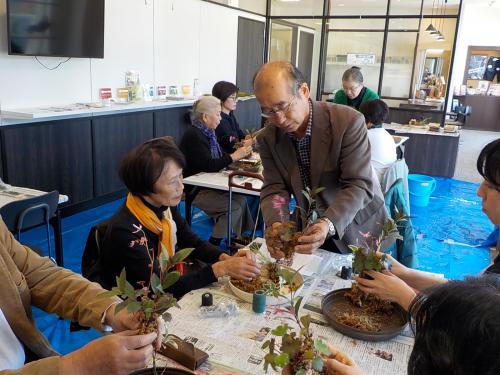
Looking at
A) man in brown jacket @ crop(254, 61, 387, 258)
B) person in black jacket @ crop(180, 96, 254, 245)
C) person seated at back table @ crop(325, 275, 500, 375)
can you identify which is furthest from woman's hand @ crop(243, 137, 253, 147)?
person seated at back table @ crop(325, 275, 500, 375)

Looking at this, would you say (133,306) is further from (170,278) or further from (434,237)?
(434,237)

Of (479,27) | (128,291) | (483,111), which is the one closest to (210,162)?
(128,291)

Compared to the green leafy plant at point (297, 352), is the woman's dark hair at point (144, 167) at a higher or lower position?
higher

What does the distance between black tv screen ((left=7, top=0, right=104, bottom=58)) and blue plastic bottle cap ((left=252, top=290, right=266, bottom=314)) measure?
11.5 feet

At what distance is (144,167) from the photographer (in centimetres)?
174

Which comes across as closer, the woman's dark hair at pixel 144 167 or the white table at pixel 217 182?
the woman's dark hair at pixel 144 167

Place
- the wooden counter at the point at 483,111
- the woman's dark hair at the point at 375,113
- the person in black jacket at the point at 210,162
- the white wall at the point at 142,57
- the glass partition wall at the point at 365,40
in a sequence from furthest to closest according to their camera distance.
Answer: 1. the wooden counter at the point at 483,111
2. the glass partition wall at the point at 365,40
3. the white wall at the point at 142,57
4. the woman's dark hair at the point at 375,113
5. the person in black jacket at the point at 210,162

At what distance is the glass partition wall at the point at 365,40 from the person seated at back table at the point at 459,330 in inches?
316

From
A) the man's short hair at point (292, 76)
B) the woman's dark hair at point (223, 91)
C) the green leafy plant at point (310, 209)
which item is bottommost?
the green leafy plant at point (310, 209)

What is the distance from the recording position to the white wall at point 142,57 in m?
4.13

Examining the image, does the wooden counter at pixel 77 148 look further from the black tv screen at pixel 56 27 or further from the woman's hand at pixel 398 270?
the woman's hand at pixel 398 270

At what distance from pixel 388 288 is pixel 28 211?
1.93 meters

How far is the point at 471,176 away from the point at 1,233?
7.07 meters

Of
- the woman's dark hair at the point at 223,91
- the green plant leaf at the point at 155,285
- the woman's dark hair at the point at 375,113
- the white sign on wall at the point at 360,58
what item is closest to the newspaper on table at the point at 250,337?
the green plant leaf at the point at 155,285
